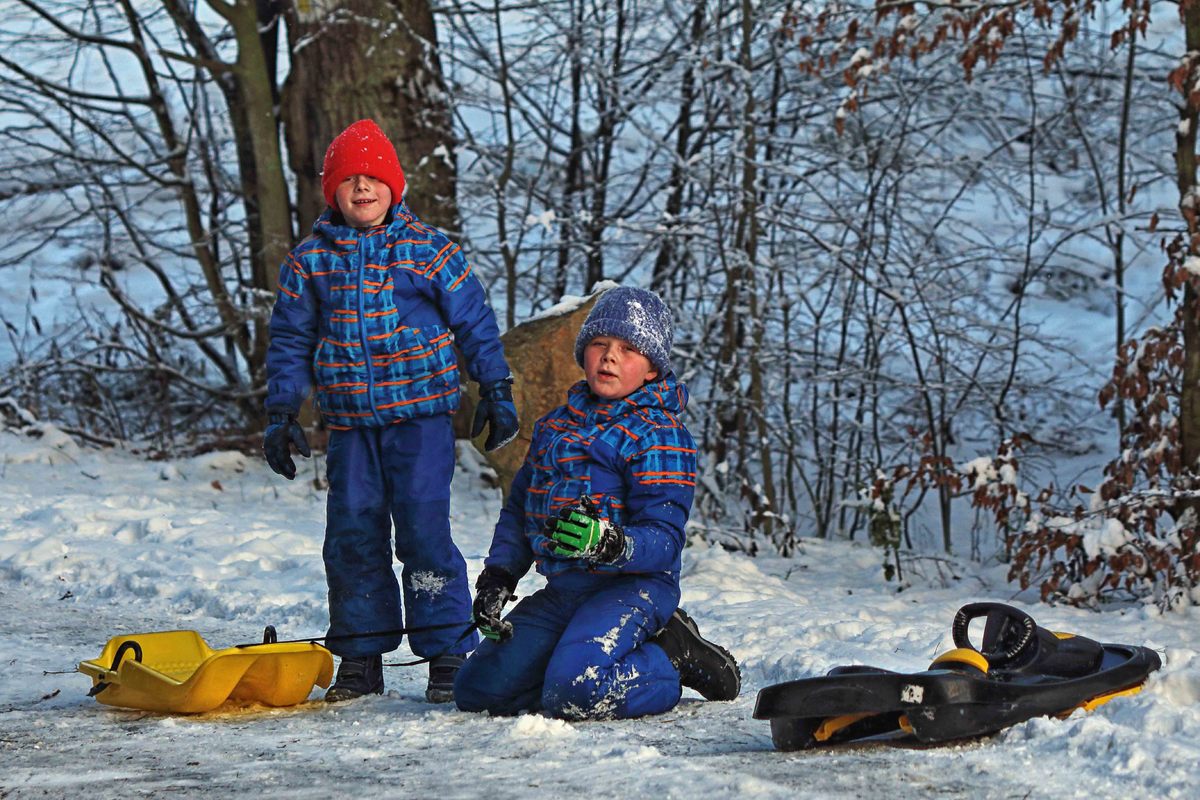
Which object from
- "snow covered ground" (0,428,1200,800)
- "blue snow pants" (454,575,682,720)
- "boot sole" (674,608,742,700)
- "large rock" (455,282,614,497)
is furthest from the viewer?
"large rock" (455,282,614,497)

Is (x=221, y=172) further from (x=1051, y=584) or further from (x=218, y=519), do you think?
(x=1051, y=584)

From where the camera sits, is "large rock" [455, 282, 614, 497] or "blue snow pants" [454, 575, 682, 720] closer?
"blue snow pants" [454, 575, 682, 720]

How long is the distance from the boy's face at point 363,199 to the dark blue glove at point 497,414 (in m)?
0.60

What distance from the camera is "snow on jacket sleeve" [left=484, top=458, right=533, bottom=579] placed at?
379 centimetres

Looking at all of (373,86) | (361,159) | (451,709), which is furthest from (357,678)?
(373,86)

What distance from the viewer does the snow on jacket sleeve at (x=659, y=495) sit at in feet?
11.8

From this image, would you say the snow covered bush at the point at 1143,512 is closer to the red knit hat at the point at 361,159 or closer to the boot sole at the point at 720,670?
the boot sole at the point at 720,670

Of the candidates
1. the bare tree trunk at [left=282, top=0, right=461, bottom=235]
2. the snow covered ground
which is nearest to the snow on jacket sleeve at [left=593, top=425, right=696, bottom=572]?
the snow covered ground

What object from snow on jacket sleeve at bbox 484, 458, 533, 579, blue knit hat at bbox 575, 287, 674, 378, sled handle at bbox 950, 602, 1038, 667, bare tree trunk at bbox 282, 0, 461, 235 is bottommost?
sled handle at bbox 950, 602, 1038, 667

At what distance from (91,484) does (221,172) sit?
12.8ft

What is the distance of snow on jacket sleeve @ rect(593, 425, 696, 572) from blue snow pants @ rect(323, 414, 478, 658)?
2.14 ft

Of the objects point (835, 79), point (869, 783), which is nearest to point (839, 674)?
point (869, 783)

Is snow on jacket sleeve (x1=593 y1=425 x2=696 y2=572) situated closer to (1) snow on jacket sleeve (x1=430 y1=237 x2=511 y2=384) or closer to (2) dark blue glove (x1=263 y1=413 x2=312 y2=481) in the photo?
(1) snow on jacket sleeve (x1=430 y1=237 x2=511 y2=384)

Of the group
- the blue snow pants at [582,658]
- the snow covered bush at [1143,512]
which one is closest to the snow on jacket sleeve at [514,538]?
the blue snow pants at [582,658]
